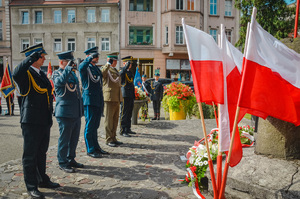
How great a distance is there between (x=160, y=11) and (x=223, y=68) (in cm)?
2824

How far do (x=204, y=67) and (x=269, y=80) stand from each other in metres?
0.66

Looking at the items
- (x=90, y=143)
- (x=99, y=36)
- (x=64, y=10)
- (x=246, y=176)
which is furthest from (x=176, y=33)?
(x=246, y=176)

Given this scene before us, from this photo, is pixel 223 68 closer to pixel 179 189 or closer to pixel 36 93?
pixel 179 189

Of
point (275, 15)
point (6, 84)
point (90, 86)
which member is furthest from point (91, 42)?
point (90, 86)

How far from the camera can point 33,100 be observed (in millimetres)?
3959

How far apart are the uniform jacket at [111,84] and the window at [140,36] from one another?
77.8 ft

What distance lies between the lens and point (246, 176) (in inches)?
137

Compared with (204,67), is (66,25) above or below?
above

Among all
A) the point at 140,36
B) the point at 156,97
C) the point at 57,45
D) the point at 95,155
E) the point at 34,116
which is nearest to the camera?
the point at 34,116

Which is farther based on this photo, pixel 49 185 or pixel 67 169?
pixel 67 169

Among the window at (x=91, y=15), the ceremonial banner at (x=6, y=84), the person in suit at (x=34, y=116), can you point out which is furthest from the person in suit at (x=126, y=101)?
the window at (x=91, y=15)

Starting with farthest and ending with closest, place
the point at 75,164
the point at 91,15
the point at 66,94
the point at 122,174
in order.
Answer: the point at 91,15, the point at 75,164, the point at 66,94, the point at 122,174

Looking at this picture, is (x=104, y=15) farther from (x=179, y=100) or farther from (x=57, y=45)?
(x=179, y=100)

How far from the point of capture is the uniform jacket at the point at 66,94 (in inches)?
185
